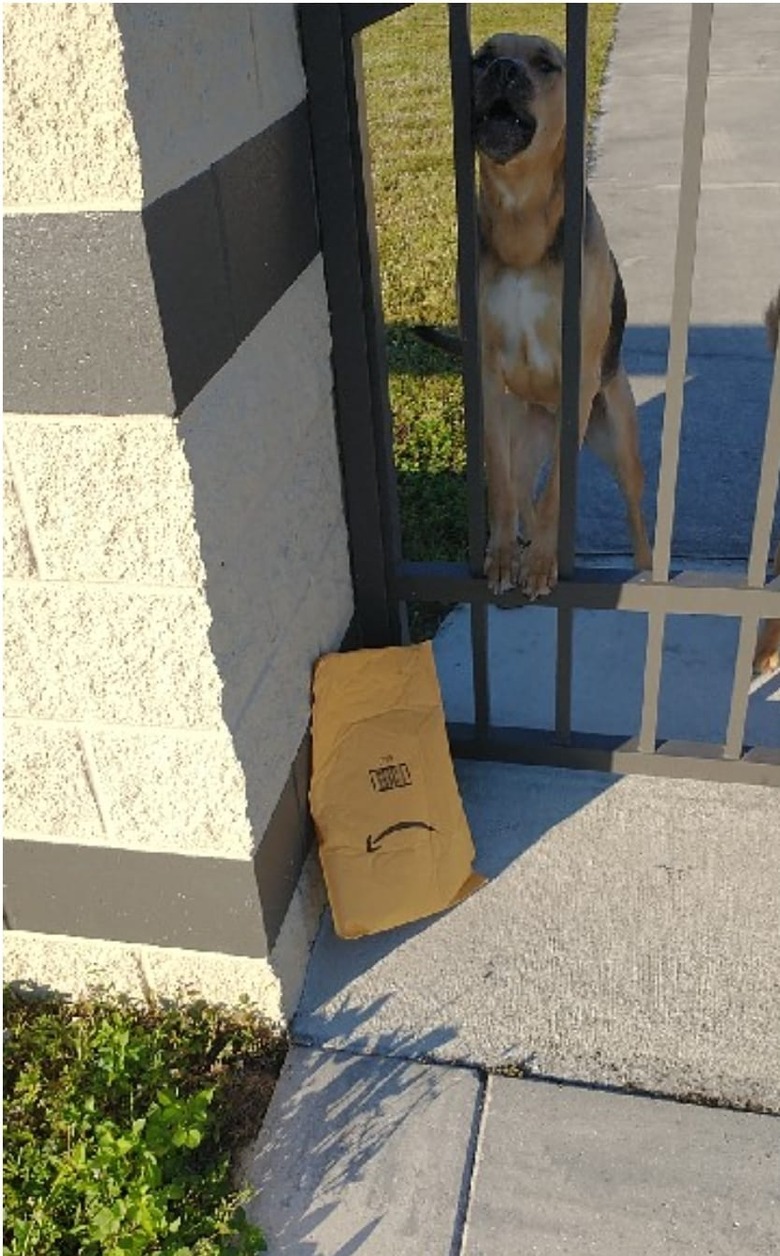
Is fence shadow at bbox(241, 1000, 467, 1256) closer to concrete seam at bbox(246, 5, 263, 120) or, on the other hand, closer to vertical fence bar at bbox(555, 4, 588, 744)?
vertical fence bar at bbox(555, 4, 588, 744)

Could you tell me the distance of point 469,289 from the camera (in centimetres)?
243

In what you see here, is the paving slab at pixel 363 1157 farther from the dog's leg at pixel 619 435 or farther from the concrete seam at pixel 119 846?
the dog's leg at pixel 619 435

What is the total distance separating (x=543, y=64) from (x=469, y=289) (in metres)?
0.59

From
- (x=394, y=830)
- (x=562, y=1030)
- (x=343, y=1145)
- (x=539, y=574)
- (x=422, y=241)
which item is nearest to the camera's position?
(x=343, y=1145)

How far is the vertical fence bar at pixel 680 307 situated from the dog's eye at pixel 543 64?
422 mm

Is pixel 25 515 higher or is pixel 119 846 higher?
pixel 25 515

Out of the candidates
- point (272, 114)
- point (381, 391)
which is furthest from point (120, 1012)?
point (272, 114)

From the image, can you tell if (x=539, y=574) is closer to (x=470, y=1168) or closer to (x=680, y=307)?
(x=680, y=307)

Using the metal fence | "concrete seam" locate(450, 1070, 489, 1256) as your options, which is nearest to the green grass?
"concrete seam" locate(450, 1070, 489, 1256)

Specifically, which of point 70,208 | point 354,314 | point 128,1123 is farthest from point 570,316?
point 128,1123

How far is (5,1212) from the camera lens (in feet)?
6.85

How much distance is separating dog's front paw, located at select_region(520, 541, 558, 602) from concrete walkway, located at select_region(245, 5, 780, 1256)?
56cm

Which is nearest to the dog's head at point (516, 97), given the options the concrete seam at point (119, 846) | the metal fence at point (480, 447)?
the metal fence at point (480, 447)

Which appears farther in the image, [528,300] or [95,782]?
[528,300]
